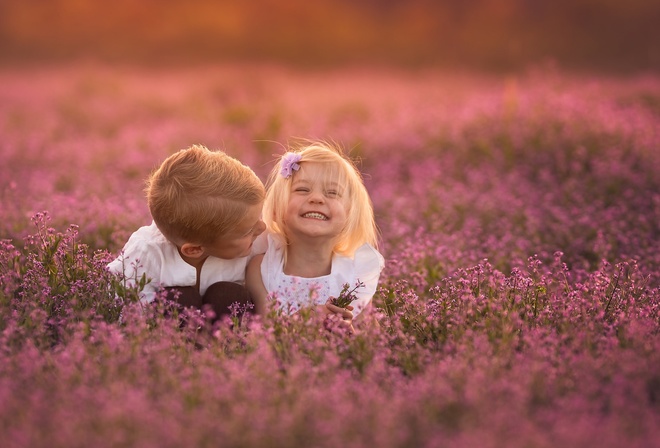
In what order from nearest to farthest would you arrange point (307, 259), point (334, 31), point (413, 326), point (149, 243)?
point (413, 326) < point (149, 243) < point (307, 259) < point (334, 31)

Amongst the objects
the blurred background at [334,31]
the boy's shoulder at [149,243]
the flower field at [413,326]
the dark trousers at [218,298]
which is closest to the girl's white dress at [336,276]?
the flower field at [413,326]

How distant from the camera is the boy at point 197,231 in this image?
444 centimetres

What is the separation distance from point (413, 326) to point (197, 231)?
4.30 ft

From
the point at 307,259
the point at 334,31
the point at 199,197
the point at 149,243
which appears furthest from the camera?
the point at 334,31

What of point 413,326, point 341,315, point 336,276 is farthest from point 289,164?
point 413,326

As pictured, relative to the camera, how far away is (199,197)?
175 inches

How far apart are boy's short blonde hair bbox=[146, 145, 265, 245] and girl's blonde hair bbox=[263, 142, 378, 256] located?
36cm

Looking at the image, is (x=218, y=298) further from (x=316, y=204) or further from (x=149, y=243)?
(x=316, y=204)

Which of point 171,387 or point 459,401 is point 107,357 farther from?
point 459,401

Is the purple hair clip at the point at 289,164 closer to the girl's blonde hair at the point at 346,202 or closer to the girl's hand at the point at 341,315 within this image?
the girl's blonde hair at the point at 346,202

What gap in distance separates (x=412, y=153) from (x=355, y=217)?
535cm

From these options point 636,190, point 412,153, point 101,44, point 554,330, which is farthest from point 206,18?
point 554,330

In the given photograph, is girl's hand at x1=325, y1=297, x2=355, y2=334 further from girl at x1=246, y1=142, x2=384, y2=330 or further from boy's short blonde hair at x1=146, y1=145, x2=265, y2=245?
boy's short blonde hair at x1=146, y1=145, x2=265, y2=245

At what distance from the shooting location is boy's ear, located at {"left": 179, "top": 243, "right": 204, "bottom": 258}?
4.55 meters
